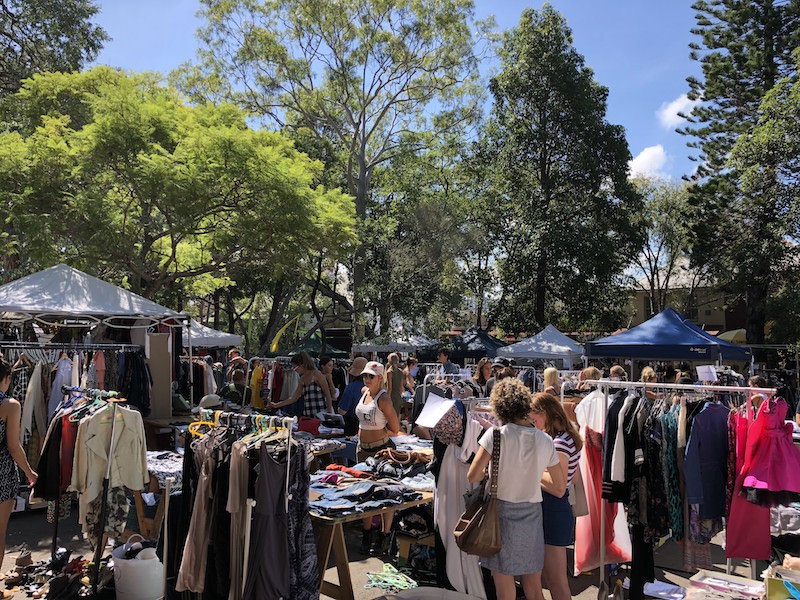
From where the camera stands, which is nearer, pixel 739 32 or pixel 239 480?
pixel 239 480

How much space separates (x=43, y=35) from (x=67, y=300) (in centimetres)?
1433

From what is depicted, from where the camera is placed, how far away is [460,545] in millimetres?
3578

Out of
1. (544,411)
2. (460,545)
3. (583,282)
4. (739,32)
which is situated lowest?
(460,545)

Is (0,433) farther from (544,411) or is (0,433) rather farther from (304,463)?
(544,411)

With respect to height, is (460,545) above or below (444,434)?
→ below

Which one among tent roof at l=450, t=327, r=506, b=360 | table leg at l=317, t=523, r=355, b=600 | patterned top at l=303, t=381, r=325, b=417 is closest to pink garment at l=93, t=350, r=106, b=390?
patterned top at l=303, t=381, r=325, b=417

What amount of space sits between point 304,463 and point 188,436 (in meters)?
0.87

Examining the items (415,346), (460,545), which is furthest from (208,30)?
(460,545)

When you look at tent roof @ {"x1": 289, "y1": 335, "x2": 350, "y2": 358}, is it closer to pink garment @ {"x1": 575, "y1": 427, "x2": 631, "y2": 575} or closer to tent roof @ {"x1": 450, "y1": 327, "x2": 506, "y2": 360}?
tent roof @ {"x1": 450, "y1": 327, "x2": 506, "y2": 360}

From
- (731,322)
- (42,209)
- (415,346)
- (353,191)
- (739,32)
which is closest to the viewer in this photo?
(42,209)

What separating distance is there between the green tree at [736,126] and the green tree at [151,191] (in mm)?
15963

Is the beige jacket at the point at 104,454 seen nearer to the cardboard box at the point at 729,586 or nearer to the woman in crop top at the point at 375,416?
the woman in crop top at the point at 375,416

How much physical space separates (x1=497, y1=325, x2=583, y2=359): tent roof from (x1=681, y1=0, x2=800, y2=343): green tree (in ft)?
31.9

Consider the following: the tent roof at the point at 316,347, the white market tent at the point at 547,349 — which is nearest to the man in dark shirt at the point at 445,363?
the white market tent at the point at 547,349
